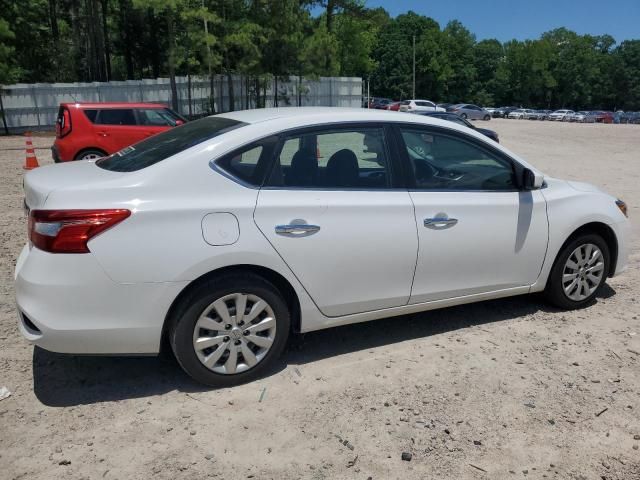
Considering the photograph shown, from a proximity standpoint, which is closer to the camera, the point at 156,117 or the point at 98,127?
the point at 98,127

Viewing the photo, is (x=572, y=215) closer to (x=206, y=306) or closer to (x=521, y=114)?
(x=206, y=306)

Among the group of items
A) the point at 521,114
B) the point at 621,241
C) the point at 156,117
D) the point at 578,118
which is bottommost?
the point at 578,118

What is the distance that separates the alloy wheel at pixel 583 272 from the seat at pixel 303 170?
2330mm

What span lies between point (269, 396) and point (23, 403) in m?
1.46

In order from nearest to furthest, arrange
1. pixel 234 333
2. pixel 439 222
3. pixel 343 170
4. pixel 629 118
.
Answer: pixel 234 333
pixel 343 170
pixel 439 222
pixel 629 118

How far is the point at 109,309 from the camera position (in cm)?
311

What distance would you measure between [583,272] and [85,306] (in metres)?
3.85

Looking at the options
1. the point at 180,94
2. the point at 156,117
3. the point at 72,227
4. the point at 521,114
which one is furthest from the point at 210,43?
the point at 521,114

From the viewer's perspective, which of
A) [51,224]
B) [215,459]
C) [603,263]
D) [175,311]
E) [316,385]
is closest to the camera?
[215,459]

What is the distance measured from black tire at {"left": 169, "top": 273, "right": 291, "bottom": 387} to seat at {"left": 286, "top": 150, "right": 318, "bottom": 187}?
2.19ft

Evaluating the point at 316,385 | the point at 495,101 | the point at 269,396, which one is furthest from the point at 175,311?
the point at 495,101

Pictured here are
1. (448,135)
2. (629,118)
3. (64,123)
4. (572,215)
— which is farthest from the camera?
(629,118)

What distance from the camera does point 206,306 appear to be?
3.27m

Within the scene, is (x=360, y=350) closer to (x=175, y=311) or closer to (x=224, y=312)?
(x=224, y=312)
